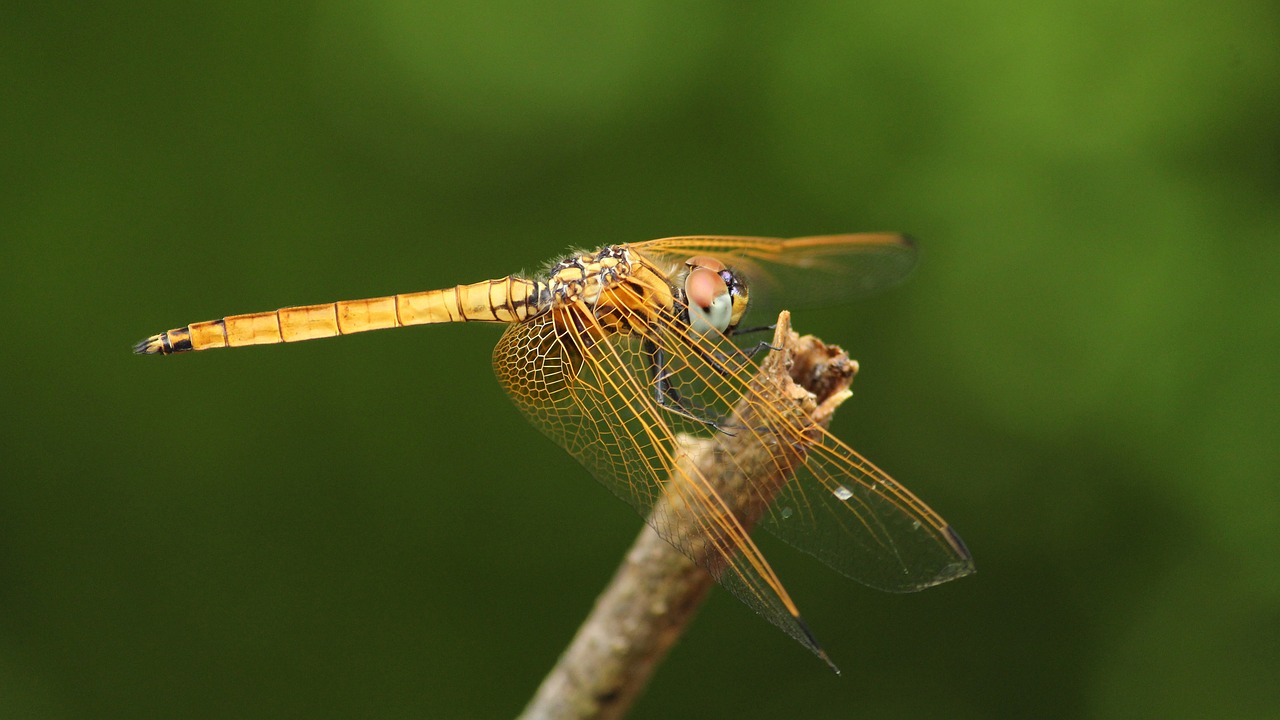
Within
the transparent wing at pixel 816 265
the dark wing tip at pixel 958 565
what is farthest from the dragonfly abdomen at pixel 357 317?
the dark wing tip at pixel 958 565

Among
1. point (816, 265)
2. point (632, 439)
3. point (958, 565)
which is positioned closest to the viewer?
point (958, 565)

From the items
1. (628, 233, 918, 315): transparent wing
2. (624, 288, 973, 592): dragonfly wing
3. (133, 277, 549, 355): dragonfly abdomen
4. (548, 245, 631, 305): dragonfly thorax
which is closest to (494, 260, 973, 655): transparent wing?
(624, 288, 973, 592): dragonfly wing

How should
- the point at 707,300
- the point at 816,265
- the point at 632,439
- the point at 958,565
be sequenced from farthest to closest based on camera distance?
the point at 816,265, the point at 707,300, the point at 632,439, the point at 958,565

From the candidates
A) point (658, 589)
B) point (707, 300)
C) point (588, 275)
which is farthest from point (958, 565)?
point (588, 275)

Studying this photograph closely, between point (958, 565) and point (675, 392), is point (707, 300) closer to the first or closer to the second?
point (675, 392)

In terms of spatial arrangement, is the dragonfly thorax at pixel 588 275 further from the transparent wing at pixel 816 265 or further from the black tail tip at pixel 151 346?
the black tail tip at pixel 151 346

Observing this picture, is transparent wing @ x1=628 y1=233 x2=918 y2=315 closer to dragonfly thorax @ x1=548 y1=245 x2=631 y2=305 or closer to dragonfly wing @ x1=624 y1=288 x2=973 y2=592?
dragonfly thorax @ x1=548 y1=245 x2=631 y2=305
